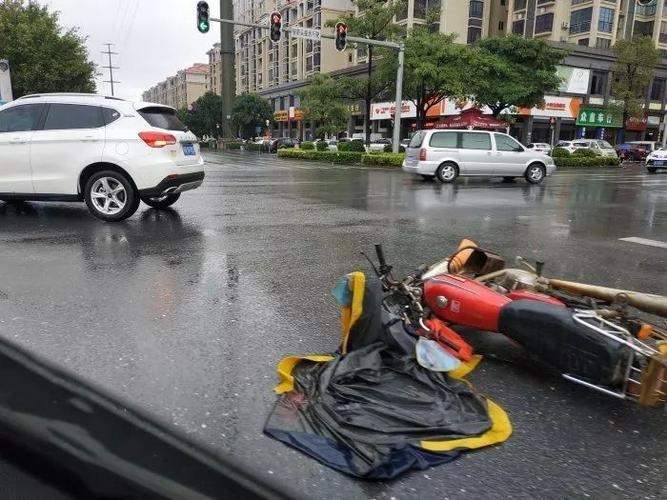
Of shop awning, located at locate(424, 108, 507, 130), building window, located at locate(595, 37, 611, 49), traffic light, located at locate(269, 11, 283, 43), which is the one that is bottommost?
shop awning, located at locate(424, 108, 507, 130)

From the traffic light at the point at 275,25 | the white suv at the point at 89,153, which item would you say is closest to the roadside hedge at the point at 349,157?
the traffic light at the point at 275,25

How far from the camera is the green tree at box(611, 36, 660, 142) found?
40109 millimetres

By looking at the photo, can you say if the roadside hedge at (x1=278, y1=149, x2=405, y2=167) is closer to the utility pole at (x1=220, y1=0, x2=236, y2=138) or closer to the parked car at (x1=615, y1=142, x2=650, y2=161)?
the utility pole at (x1=220, y1=0, x2=236, y2=138)

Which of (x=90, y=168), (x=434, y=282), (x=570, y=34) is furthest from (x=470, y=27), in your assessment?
(x=434, y=282)

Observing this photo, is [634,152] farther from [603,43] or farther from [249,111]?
[249,111]

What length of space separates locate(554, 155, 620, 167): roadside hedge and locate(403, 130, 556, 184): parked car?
46.1ft

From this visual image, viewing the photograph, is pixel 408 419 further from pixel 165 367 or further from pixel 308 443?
pixel 165 367

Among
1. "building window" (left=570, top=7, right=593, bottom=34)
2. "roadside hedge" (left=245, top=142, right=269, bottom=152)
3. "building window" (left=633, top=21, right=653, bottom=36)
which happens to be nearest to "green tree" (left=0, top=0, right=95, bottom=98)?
"roadside hedge" (left=245, top=142, right=269, bottom=152)

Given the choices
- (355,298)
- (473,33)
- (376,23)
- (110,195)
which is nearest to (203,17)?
(376,23)

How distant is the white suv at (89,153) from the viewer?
7727 mm

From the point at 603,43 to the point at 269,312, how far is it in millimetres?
54983

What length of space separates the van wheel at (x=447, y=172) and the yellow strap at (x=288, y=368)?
1427 cm

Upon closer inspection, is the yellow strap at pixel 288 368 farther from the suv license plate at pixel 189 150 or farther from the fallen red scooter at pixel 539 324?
the suv license plate at pixel 189 150

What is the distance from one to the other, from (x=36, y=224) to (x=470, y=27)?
53912mm
